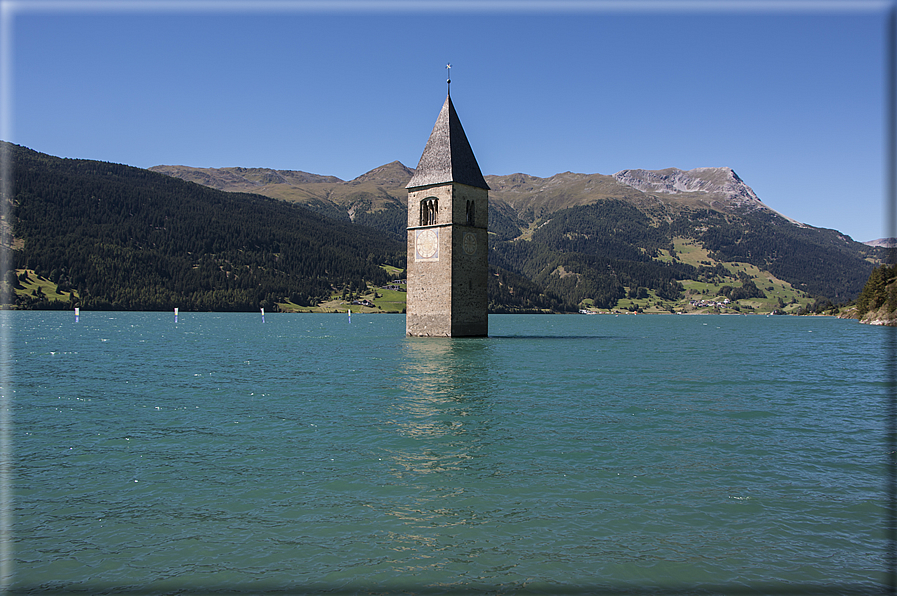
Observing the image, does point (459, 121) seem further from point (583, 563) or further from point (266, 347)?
point (583, 563)

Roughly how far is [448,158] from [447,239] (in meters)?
9.17

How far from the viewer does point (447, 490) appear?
14.2 m

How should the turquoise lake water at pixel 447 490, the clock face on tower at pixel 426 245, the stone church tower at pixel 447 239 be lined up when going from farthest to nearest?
the clock face on tower at pixel 426 245
the stone church tower at pixel 447 239
the turquoise lake water at pixel 447 490

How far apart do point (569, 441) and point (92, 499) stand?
1279 centimetres

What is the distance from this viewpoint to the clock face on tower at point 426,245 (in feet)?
214

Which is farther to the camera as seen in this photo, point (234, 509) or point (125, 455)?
point (125, 455)

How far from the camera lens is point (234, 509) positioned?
1284cm

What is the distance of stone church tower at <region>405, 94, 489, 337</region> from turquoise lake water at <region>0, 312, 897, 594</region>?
110ft

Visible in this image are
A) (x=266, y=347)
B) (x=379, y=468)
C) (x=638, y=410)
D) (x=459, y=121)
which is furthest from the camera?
(x=459, y=121)

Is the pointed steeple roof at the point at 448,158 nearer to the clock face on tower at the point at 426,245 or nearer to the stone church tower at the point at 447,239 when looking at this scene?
the stone church tower at the point at 447,239

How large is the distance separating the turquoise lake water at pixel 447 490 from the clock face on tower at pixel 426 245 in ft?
116

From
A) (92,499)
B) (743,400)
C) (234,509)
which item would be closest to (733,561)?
(234,509)

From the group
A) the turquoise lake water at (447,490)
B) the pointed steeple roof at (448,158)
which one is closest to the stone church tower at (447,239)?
the pointed steeple roof at (448,158)

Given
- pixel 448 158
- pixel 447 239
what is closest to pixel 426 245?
pixel 447 239
